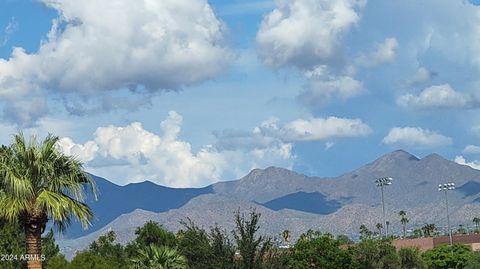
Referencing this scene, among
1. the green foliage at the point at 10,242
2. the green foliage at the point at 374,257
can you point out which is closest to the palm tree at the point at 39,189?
the green foliage at the point at 10,242

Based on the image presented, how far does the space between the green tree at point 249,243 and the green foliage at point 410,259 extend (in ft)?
276

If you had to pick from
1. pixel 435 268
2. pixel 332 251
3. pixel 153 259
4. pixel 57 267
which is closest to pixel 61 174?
pixel 57 267

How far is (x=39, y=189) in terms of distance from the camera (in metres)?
25.6

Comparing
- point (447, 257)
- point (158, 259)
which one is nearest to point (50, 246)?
point (158, 259)

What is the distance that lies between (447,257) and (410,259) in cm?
840

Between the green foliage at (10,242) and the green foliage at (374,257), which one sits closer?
the green foliage at (10,242)

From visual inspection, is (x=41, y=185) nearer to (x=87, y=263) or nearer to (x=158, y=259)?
(x=87, y=263)

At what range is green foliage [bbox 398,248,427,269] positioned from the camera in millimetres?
112500

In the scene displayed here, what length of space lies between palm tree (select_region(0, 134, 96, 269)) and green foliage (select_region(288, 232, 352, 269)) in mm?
80731

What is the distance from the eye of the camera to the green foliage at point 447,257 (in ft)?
388

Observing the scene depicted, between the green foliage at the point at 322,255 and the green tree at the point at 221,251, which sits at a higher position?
the green foliage at the point at 322,255

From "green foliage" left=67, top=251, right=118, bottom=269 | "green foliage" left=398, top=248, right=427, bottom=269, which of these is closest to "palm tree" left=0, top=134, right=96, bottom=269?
"green foliage" left=67, top=251, right=118, bottom=269

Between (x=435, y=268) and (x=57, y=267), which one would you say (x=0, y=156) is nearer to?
(x=57, y=267)

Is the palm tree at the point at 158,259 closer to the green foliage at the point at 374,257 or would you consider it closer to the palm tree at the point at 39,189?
the palm tree at the point at 39,189
